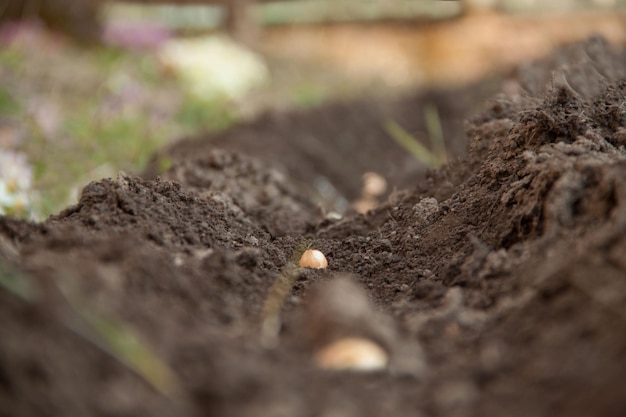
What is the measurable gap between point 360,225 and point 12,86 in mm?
2365

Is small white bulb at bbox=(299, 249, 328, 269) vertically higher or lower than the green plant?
lower

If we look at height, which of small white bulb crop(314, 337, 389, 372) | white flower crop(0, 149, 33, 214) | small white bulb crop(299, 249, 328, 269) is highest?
white flower crop(0, 149, 33, 214)

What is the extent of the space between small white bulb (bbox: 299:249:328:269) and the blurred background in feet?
3.65

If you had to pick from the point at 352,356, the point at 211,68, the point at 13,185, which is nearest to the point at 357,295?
the point at 352,356

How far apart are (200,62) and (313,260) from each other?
356 centimetres

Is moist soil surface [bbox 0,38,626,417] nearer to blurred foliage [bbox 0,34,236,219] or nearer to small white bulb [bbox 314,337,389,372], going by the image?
small white bulb [bbox 314,337,389,372]

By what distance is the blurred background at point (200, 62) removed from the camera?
10.2 ft

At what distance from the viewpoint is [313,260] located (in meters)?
1.56

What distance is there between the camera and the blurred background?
3094mm

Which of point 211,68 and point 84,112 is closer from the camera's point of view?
point 84,112

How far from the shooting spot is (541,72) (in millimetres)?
3592

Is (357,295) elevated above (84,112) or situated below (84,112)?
below

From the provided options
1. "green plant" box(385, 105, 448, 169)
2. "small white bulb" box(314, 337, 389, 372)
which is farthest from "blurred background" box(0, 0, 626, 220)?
"small white bulb" box(314, 337, 389, 372)

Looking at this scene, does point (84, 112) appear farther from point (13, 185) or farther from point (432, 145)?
point (432, 145)
